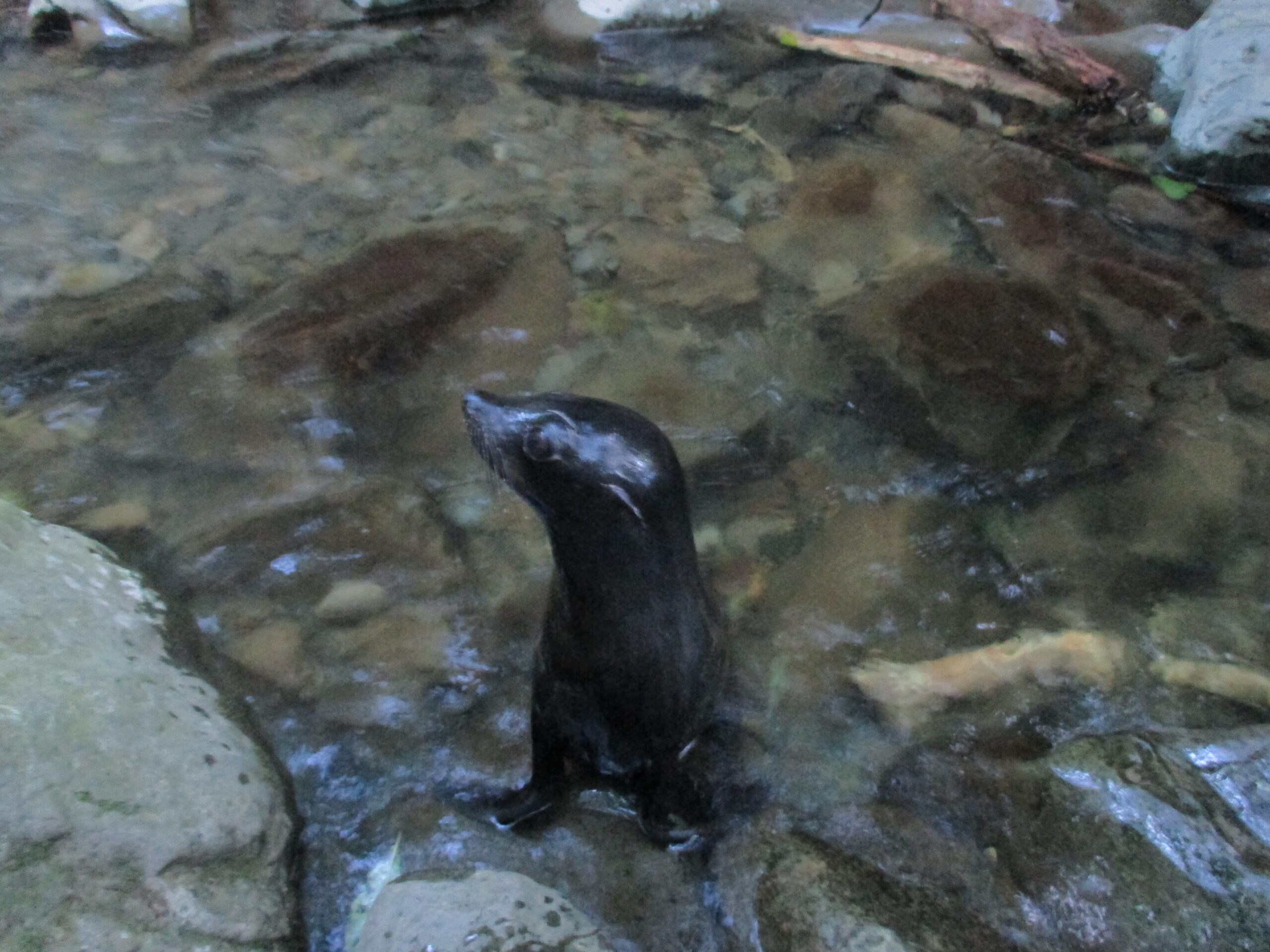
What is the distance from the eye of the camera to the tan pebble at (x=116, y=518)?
304 centimetres

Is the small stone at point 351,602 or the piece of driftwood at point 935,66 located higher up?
the piece of driftwood at point 935,66

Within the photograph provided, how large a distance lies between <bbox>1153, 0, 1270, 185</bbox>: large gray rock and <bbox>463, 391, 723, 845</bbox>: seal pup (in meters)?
4.25

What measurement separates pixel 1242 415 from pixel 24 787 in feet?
13.2

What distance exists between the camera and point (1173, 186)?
5.07 metres

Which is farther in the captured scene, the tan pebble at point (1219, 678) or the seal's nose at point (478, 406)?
the tan pebble at point (1219, 678)

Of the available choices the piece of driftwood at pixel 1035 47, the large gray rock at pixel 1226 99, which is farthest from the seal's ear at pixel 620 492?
the piece of driftwood at pixel 1035 47

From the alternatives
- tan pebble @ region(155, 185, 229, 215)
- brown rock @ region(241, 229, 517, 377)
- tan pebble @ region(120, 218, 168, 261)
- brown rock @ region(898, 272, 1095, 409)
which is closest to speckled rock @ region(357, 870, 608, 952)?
brown rock @ region(241, 229, 517, 377)

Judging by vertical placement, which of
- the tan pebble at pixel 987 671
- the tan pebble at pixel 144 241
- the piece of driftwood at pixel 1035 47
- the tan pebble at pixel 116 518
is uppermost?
the piece of driftwood at pixel 1035 47

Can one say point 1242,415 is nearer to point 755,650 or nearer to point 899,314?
point 899,314

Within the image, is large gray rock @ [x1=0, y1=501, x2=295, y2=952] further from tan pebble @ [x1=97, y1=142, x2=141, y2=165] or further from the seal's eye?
tan pebble @ [x1=97, y1=142, x2=141, y2=165]

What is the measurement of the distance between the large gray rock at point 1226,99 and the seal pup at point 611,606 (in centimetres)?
425

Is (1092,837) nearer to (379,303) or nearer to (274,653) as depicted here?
(274,653)

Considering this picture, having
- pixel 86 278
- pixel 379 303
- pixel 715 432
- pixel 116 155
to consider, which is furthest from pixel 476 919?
pixel 116 155

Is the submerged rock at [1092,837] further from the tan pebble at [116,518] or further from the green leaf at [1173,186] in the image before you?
the green leaf at [1173,186]
